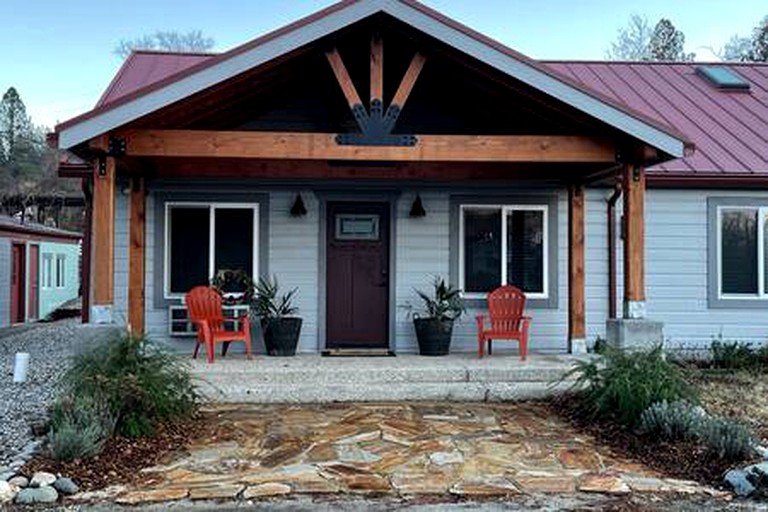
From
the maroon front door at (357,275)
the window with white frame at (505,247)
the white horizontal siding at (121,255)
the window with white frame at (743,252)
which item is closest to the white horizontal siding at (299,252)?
the maroon front door at (357,275)

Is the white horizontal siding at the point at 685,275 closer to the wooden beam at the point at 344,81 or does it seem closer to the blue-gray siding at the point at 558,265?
the blue-gray siding at the point at 558,265

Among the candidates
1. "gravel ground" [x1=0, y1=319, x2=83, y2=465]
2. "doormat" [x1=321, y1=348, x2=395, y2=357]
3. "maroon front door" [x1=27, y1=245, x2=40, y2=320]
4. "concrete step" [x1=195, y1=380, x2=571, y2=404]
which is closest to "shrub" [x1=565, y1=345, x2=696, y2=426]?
"concrete step" [x1=195, y1=380, x2=571, y2=404]

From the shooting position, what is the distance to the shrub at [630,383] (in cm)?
609

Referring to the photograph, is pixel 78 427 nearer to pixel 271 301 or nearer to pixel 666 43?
pixel 271 301

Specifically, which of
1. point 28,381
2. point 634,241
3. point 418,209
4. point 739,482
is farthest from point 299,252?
point 739,482

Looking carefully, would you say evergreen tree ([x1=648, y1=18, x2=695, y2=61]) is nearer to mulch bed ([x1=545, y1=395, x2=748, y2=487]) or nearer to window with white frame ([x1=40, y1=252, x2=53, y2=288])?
window with white frame ([x1=40, y1=252, x2=53, y2=288])

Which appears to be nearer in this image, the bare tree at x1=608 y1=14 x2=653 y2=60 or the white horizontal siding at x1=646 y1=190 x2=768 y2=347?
the white horizontal siding at x1=646 y1=190 x2=768 y2=347

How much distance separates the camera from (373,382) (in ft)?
24.2

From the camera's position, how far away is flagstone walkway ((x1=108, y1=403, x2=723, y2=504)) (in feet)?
15.5

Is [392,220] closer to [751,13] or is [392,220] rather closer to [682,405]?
[682,405]

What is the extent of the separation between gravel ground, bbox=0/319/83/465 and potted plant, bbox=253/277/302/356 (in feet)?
6.87

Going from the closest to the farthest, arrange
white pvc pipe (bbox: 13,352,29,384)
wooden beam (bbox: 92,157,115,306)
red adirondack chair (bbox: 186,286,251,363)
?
wooden beam (bbox: 92,157,115,306) < red adirondack chair (bbox: 186,286,251,363) < white pvc pipe (bbox: 13,352,29,384)

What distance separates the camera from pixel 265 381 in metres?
7.27

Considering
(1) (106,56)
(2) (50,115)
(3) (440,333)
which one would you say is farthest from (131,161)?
(2) (50,115)
